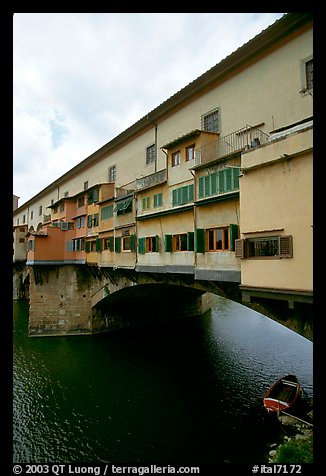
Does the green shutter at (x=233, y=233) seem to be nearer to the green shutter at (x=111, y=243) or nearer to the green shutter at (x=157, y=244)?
the green shutter at (x=157, y=244)

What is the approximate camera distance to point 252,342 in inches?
1030

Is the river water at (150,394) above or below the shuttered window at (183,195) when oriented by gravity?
below

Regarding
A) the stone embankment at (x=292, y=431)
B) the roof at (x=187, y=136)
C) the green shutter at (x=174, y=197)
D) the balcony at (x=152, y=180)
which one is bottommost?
the stone embankment at (x=292, y=431)

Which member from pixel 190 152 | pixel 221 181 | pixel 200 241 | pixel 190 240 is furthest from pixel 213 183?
pixel 190 240

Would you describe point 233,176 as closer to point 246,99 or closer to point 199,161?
point 199,161

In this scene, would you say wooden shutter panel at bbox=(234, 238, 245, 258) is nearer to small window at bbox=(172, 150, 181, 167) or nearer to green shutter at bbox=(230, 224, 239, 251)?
green shutter at bbox=(230, 224, 239, 251)

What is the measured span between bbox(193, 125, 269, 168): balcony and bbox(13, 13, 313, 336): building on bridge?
0.05 meters

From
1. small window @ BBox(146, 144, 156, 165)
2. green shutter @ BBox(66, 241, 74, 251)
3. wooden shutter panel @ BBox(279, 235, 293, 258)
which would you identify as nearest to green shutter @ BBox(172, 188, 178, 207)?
small window @ BBox(146, 144, 156, 165)

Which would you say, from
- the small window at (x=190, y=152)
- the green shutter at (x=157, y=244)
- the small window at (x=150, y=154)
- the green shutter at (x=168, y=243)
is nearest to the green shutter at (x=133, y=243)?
the green shutter at (x=157, y=244)

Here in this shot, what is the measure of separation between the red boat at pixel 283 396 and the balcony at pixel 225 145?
11.1m

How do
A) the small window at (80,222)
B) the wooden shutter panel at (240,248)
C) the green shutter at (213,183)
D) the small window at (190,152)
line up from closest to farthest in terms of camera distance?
the wooden shutter panel at (240,248) < the green shutter at (213,183) < the small window at (190,152) < the small window at (80,222)

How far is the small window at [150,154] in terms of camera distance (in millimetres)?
21141

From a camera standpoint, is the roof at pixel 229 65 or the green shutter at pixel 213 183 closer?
the roof at pixel 229 65

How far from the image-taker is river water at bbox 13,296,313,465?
12.4m
